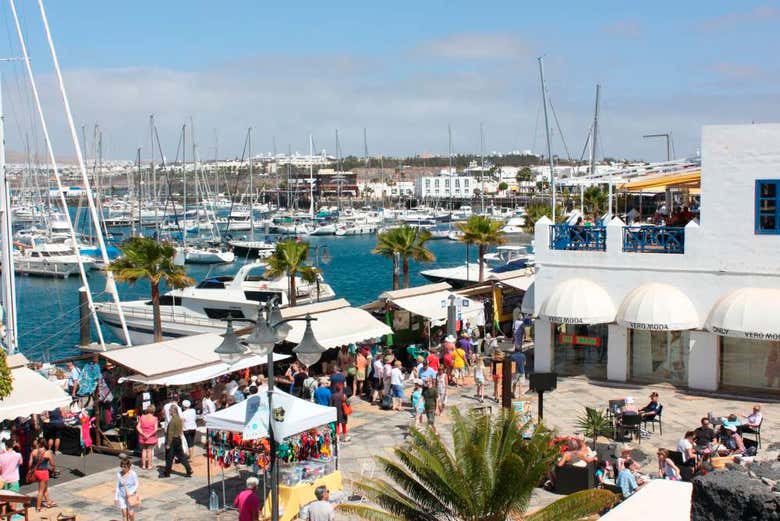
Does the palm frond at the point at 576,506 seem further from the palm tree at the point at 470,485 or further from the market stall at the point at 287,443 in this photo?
the market stall at the point at 287,443

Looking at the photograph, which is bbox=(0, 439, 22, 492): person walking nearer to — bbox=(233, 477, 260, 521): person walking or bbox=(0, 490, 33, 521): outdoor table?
bbox=(0, 490, 33, 521): outdoor table

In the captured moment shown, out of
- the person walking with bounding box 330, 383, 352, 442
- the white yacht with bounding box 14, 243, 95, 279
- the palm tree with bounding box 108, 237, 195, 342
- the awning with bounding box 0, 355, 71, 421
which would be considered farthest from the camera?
the white yacht with bounding box 14, 243, 95, 279

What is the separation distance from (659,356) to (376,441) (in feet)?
25.5

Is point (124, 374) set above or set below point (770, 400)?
above

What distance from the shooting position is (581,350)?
22281 mm

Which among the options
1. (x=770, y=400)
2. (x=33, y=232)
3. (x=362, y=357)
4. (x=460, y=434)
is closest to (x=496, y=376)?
(x=362, y=357)

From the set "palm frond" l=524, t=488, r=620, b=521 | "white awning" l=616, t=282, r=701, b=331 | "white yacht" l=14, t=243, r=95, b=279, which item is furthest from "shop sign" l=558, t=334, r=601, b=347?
"white yacht" l=14, t=243, r=95, b=279

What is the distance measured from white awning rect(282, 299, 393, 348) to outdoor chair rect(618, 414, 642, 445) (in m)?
7.48

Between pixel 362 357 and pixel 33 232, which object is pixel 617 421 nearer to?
pixel 362 357

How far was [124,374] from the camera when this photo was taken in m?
18.8

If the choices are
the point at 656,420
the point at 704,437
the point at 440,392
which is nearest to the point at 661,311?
the point at 656,420

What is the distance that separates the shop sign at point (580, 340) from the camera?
866 inches

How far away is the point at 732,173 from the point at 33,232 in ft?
276

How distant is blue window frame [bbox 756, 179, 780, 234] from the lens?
20.0 m
